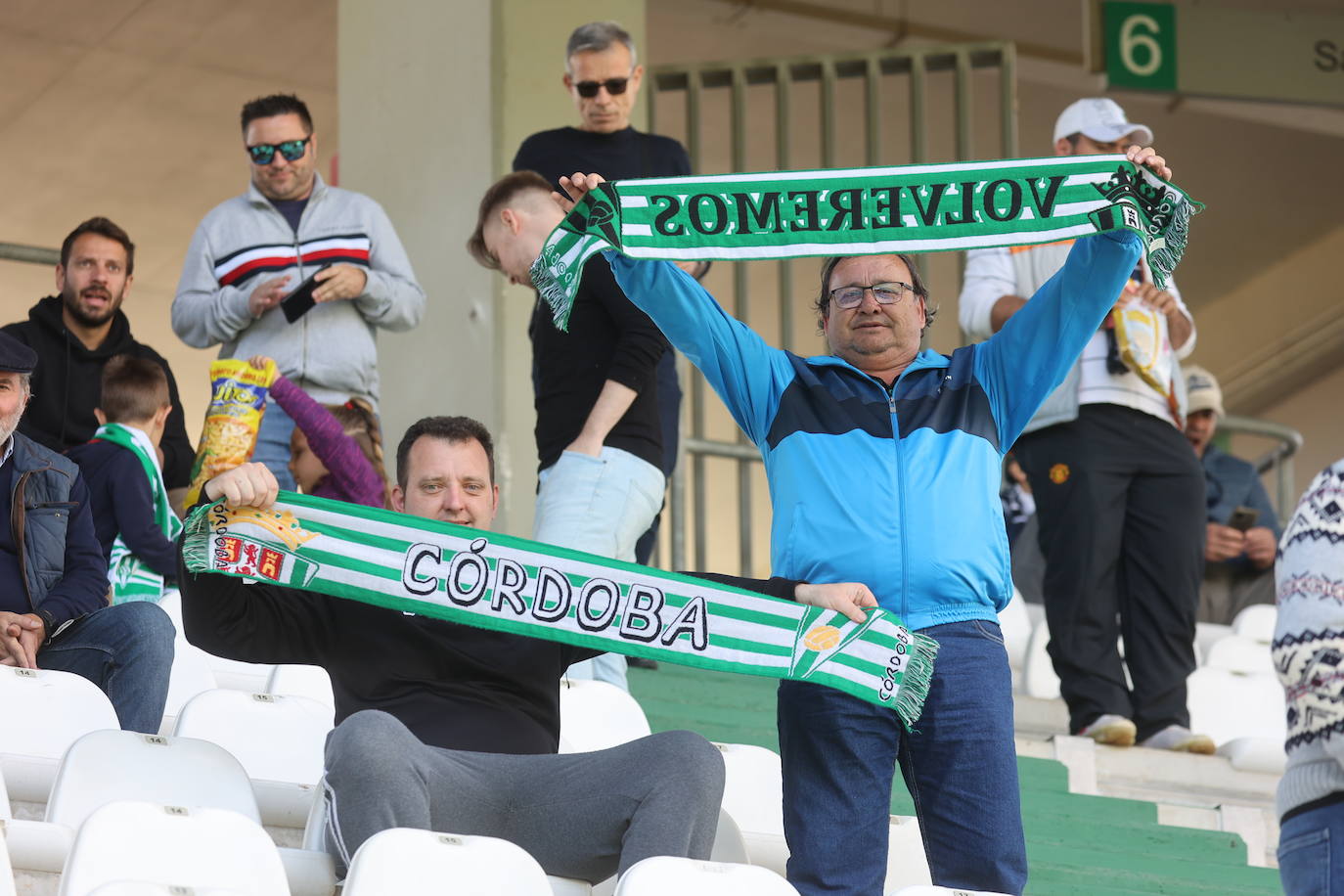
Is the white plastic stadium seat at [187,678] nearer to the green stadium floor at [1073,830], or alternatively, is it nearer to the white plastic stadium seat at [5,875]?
the green stadium floor at [1073,830]

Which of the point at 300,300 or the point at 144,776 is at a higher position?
the point at 300,300

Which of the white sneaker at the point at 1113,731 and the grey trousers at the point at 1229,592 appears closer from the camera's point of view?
the white sneaker at the point at 1113,731

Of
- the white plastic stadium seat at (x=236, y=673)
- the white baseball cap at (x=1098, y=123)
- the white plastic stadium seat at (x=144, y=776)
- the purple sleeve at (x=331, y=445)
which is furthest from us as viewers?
the white baseball cap at (x=1098, y=123)

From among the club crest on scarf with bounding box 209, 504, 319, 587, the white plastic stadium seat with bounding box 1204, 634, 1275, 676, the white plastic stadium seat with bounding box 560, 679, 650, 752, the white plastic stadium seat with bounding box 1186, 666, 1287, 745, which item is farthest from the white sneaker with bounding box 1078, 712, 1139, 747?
the club crest on scarf with bounding box 209, 504, 319, 587

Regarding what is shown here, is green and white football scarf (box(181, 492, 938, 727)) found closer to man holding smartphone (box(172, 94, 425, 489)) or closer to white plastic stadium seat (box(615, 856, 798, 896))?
white plastic stadium seat (box(615, 856, 798, 896))

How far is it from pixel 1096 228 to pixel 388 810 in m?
1.49

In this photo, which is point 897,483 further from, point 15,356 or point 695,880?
point 15,356

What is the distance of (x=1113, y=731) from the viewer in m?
4.95

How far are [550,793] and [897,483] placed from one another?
2.31ft

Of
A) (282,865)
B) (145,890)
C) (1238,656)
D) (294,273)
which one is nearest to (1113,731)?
(1238,656)

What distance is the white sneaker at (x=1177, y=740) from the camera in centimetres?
503

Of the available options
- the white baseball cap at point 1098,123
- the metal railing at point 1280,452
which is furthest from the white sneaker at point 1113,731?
the metal railing at point 1280,452

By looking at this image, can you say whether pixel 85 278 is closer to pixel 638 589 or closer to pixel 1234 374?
pixel 638 589

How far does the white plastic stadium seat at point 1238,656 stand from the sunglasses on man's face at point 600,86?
277cm
